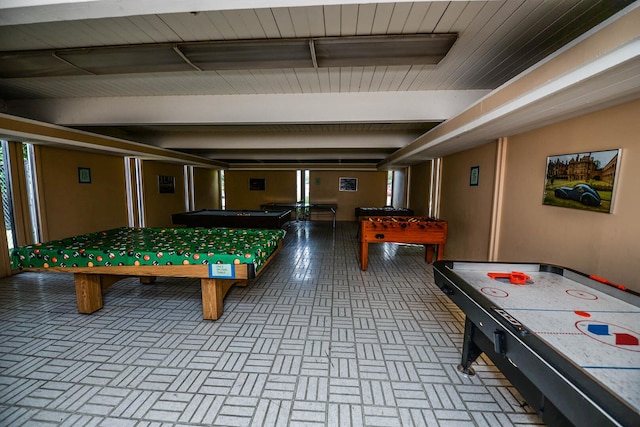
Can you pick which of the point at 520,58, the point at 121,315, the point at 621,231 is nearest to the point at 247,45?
the point at 520,58

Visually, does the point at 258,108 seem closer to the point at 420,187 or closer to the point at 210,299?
the point at 210,299

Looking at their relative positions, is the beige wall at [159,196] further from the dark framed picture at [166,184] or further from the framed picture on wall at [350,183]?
the framed picture on wall at [350,183]

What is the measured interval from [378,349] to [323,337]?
0.52 metres

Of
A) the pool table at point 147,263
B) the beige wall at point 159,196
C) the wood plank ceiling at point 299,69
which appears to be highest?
the wood plank ceiling at point 299,69

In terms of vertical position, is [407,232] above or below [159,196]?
below

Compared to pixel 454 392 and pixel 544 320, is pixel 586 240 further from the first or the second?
pixel 454 392

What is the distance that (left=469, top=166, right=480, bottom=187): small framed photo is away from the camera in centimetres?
420

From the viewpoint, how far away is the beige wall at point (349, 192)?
1107 centimetres

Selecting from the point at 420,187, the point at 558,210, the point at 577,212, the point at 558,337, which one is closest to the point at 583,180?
the point at 577,212

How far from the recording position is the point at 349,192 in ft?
36.7

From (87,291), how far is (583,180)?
5225mm

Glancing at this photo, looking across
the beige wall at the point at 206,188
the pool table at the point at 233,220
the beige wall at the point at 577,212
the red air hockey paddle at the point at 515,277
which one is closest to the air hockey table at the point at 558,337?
the red air hockey paddle at the point at 515,277

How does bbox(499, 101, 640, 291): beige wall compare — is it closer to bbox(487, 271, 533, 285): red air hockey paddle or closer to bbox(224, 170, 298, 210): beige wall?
bbox(487, 271, 533, 285): red air hockey paddle

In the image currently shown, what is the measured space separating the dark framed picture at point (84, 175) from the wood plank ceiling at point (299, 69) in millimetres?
1029
